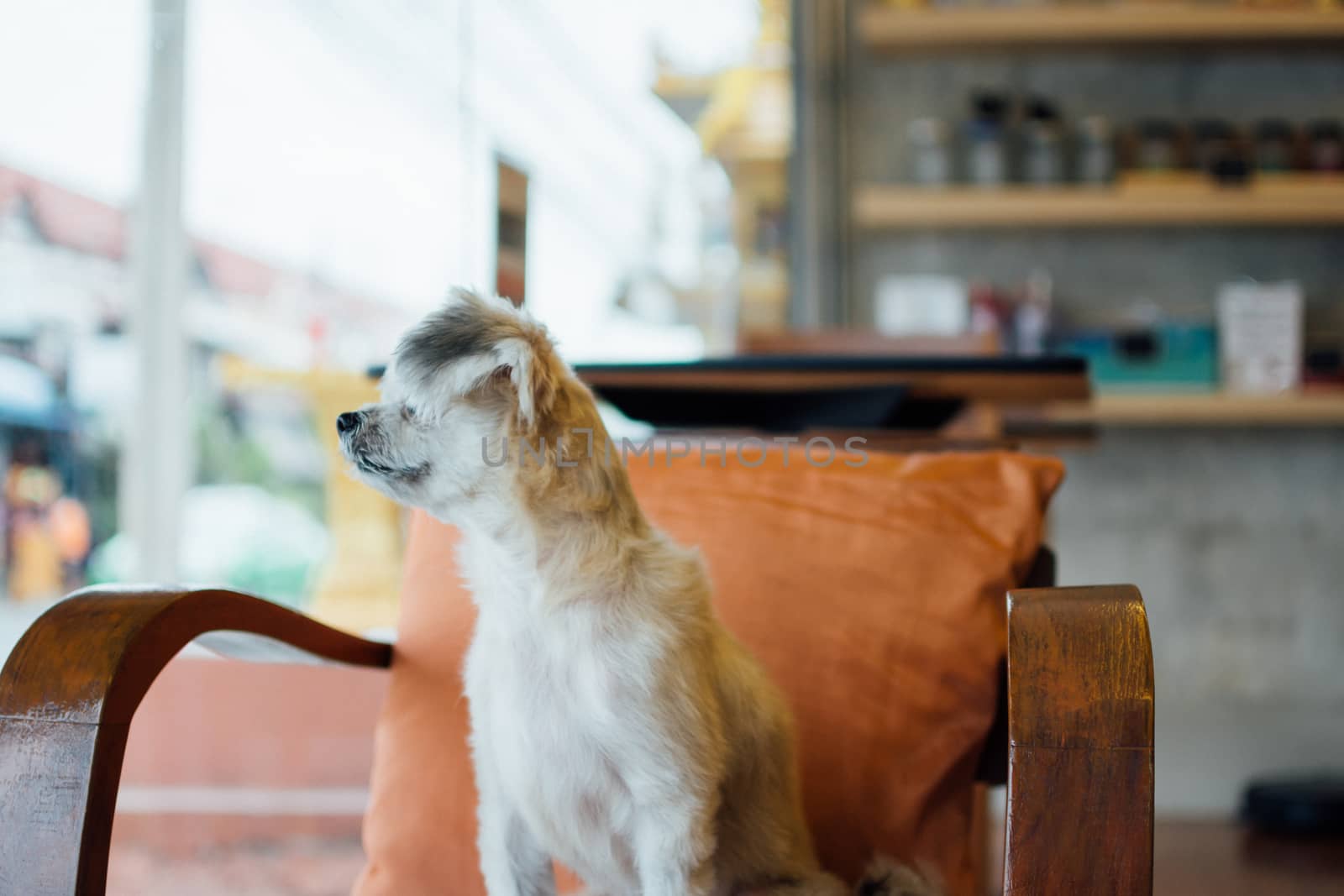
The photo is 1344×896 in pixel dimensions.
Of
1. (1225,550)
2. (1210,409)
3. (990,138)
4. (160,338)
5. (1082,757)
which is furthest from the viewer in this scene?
(1225,550)

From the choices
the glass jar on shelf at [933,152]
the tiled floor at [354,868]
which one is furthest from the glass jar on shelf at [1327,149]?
the tiled floor at [354,868]

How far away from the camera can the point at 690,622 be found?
818 millimetres

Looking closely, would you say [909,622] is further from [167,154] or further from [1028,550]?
[167,154]

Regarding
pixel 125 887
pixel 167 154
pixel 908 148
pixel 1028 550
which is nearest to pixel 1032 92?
pixel 908 148

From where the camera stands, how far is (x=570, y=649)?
2.57 ft

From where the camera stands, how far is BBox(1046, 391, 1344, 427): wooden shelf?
2.91m

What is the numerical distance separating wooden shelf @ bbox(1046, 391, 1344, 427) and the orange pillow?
76.9 inches

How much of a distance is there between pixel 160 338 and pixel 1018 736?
2561 mm

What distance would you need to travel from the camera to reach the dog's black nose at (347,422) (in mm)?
798

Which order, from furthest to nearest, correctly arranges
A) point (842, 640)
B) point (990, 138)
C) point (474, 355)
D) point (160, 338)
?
1. point (990, 138)
2. point (160, 338)
3. point (842, 640)
4. point (474, 355)

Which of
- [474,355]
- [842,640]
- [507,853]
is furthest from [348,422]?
[842,640]

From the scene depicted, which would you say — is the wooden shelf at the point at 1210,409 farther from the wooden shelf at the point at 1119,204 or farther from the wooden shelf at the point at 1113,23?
the wooden shelf at the point at 1113,23

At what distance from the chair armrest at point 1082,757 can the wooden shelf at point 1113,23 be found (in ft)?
8.59

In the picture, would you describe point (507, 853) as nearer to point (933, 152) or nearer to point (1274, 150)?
point (933, 152)
